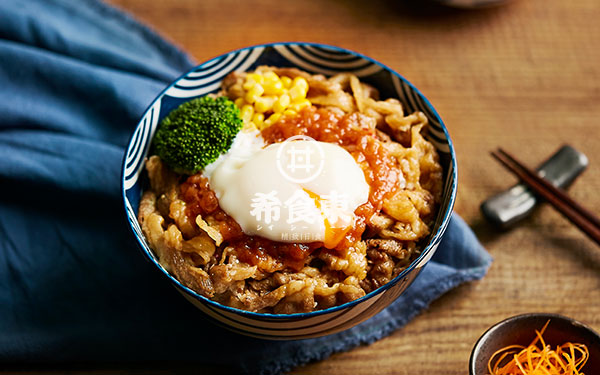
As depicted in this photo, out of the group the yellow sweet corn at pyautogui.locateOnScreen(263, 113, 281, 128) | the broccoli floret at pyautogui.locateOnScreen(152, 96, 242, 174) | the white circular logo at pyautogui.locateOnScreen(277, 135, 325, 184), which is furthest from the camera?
the yellow sweet corn at pyautogui.locateOnScreen(263, 113, 281, 128)

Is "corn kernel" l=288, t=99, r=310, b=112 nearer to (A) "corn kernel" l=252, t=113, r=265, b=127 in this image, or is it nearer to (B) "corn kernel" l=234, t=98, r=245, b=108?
(A) "corn kernel" l=252, t=113, r=265, b=127

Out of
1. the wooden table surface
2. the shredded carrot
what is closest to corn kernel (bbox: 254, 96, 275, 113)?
the wooden table surface

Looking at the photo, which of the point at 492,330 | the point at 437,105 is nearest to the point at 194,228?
the point at 492,330

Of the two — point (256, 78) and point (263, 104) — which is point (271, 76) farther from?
point (263, 104)

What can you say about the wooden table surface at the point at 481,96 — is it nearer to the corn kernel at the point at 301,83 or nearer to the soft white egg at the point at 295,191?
the soft white egg at the point at 295,191

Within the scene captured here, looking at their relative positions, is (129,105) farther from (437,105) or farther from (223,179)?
(437,105)

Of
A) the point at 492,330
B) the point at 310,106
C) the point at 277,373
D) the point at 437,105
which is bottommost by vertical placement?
the point at 277,373

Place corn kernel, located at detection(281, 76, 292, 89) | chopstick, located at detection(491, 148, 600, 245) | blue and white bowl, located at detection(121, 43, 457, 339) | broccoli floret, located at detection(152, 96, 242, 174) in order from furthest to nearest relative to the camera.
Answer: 1. chopstick, located at detection(491, 148, 600, 245)
2. corn kernel, located at detection(281, 76, 292, 89)
3. broccoli floret, located at detection(152, 96, 242, 174)
4. blue and white bowl, located at detection(121, 43, 457, 339)
